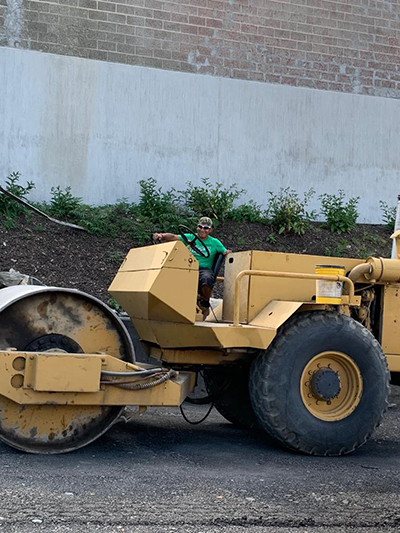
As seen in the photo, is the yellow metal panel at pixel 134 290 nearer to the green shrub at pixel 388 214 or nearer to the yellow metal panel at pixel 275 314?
the yellow metal panel at pixel 275 314

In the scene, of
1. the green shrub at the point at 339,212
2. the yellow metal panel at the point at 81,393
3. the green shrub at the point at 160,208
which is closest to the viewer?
the yellow metal panel at the point at 81,393

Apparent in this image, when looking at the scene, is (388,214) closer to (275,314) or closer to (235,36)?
(235,36)

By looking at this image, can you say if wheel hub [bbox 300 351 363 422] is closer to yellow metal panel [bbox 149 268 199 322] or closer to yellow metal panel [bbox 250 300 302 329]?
yellow metal panel [bbox 250 300 302 329]

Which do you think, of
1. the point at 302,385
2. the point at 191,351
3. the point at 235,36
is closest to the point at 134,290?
the point at 191,351

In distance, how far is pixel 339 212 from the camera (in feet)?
47.5

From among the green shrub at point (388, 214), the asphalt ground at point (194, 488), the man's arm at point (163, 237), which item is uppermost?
the green shrub at point (388, 214)

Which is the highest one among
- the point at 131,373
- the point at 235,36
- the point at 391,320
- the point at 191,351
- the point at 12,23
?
the point at 235,36

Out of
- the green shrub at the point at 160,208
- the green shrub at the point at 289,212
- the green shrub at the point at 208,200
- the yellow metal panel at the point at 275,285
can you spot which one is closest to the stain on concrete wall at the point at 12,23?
the green shrub at the point at 160,208

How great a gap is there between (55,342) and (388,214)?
10066 mm

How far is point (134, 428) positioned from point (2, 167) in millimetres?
6807

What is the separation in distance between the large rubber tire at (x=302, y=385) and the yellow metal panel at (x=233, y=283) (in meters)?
0.46

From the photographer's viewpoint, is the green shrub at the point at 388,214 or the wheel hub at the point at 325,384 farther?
the green shrub at the point at 388,214

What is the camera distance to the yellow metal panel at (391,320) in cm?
722

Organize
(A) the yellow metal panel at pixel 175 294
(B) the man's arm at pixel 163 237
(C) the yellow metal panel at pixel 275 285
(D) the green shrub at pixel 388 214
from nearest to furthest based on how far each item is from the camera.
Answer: (A) the yellow metal panel at pixel 175 294 < (C) the yellow metal panel at pixel 275 285 < (B) the man's arm at pixel 163 237 < (D) the green shrub at pixel 388 214
